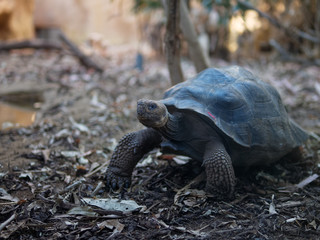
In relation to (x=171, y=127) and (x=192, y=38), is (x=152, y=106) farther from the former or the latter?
(x=192, y=38)

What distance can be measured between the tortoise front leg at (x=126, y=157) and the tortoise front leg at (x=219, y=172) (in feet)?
1.75

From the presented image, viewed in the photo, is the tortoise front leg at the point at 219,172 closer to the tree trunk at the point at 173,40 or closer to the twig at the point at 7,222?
the twig at the point at 7,222

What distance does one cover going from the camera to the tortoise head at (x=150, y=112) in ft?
7.73

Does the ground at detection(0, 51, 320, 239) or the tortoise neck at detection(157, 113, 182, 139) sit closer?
the ground at detection(0, 51, 320, 239)

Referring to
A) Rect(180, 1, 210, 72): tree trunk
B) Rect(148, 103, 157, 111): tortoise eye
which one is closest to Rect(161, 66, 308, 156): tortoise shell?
Rect(148, 103, 157, 111): tortoise eye

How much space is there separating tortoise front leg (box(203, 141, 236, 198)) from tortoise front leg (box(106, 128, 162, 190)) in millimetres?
534

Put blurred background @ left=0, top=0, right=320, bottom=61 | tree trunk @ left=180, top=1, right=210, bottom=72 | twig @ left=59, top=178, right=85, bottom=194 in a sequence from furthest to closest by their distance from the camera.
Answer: blurred background @ left=0, top=0, right=320, bottom=61
tree trunk @ left=180, top=1, right=210, bottom=72
twig @ left=59, top=178, right=85, bottom=194

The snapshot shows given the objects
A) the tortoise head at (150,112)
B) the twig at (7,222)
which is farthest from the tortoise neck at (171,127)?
the twig at (7,222)

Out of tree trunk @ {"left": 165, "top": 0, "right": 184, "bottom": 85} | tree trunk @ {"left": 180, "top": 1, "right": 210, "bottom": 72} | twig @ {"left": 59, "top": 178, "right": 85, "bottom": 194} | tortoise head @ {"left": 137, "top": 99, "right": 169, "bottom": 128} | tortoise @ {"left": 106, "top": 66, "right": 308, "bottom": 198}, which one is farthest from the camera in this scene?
tree trunk @ {"left": 180, "top": 1, "right": 210, "bottom": 72}

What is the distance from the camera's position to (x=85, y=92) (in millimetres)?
6082

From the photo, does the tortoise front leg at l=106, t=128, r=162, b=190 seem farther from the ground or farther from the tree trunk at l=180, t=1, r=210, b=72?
the tree trunk at l=180, t=1, r=210, b=72

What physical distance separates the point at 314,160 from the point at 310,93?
11.0 ft

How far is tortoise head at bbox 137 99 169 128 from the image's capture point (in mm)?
2355

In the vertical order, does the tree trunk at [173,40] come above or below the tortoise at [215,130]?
above
